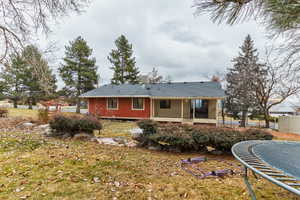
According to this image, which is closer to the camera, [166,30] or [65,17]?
[65,17]

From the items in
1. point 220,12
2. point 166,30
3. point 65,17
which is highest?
point 166,30

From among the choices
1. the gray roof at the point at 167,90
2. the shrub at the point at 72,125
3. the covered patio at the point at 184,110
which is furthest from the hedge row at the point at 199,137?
the covered patio at the point at 184,110

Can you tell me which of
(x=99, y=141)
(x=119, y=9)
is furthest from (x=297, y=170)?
(x=119, y=9)

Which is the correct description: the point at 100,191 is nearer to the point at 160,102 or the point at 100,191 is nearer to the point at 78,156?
the point at 78,156

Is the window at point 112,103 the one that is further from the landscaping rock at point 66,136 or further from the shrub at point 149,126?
the shrub at point 149,126

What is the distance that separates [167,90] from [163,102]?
4.41ft

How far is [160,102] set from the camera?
1419 cm

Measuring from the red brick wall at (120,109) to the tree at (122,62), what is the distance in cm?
1138

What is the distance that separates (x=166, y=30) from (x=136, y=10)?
170 inches

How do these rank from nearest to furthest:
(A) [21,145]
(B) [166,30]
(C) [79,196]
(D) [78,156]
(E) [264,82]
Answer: (C) [79,196] → (D) [78,156] → (A) [21,145] → (B) [166,30] → (E) [264,82]

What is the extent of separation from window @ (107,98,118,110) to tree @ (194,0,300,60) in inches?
528

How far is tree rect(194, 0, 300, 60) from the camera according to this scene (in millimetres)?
2090

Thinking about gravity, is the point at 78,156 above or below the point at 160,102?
below

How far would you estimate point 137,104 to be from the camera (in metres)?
14.3
